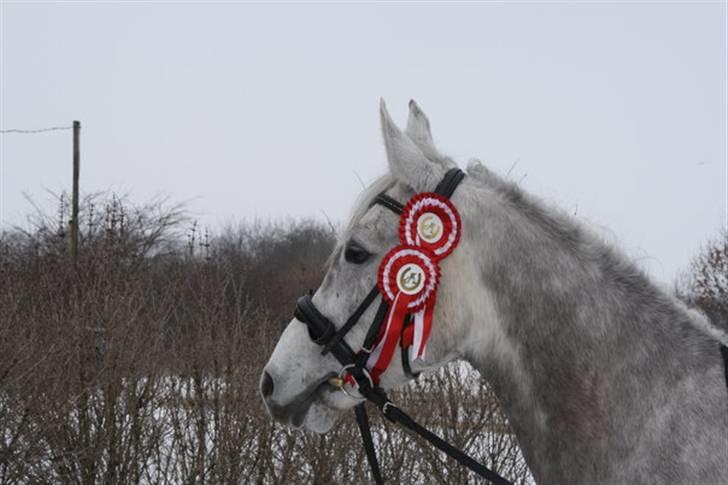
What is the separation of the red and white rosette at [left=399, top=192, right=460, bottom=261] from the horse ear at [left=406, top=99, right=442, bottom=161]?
0.67 ft

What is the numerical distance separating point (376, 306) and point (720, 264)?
16.4 meters

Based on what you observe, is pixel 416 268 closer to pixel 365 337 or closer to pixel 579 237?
pixel 365 337

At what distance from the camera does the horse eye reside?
8.18ft

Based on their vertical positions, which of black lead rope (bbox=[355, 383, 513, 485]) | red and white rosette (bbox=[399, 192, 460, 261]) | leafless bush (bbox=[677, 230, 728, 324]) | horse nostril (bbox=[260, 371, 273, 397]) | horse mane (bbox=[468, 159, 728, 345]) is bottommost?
horse nostril (bbox=[260, 371, 273, 397])

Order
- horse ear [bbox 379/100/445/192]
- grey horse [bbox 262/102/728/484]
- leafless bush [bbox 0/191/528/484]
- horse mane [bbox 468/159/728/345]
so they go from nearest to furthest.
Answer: grey horse [bbox 262/102/728/484]
horse mane [bbox 468/159/728/345]
horse ear [bbox 379/100/445/192]
leafless bush [bbox 0/191/528/484]

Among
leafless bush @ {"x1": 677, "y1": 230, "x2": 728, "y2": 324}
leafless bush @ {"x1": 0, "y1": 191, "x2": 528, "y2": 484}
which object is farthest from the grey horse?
leafless bush @ {"x1": 677, "y1": 230, "x2": 728, "y2": 324}

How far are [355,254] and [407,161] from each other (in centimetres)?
33

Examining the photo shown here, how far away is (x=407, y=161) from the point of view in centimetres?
248

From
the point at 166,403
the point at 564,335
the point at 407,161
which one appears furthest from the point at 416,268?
the point at 166,403

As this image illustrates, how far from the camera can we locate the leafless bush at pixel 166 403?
5609 mm

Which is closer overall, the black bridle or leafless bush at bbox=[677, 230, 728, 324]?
the black bridle

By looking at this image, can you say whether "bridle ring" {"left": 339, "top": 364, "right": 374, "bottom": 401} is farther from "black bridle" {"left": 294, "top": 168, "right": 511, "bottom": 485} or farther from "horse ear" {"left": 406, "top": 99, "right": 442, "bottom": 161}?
"horse ear" {"left": 406, "top": 99, "right": 442, "bottom": 161}

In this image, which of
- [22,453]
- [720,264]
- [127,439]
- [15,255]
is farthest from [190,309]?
[720,264]

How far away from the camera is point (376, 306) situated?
2494mm
